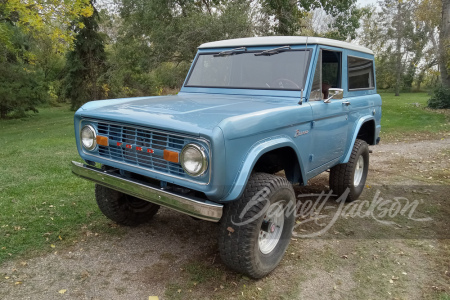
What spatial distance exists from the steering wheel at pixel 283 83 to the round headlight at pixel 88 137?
1852 mm

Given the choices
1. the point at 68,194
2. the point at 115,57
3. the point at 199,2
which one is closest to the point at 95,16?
the point at 115,57

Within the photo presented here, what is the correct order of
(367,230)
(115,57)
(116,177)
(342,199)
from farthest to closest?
(115,57) → (342,199) → (367,230) → (116,177)

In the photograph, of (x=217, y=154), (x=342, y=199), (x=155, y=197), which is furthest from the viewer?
(x=342, y=199)

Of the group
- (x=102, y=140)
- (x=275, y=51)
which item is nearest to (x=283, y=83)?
(x=275, y=51)

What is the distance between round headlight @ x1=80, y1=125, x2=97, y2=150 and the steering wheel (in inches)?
72.9

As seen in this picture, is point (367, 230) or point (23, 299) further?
point (367, 230)

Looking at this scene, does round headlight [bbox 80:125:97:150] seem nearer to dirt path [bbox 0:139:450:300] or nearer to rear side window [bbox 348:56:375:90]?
dirt path [bbox 0:139:450:300]

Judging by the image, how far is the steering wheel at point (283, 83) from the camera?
11.8 feet

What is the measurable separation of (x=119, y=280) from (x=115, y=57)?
62.4ft

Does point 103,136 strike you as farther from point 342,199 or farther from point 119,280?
point 342,199

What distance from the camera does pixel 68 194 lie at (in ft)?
16.5

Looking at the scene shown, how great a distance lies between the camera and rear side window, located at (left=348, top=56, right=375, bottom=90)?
453 centimetres

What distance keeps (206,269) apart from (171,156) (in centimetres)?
121

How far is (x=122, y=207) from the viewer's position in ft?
12.7
